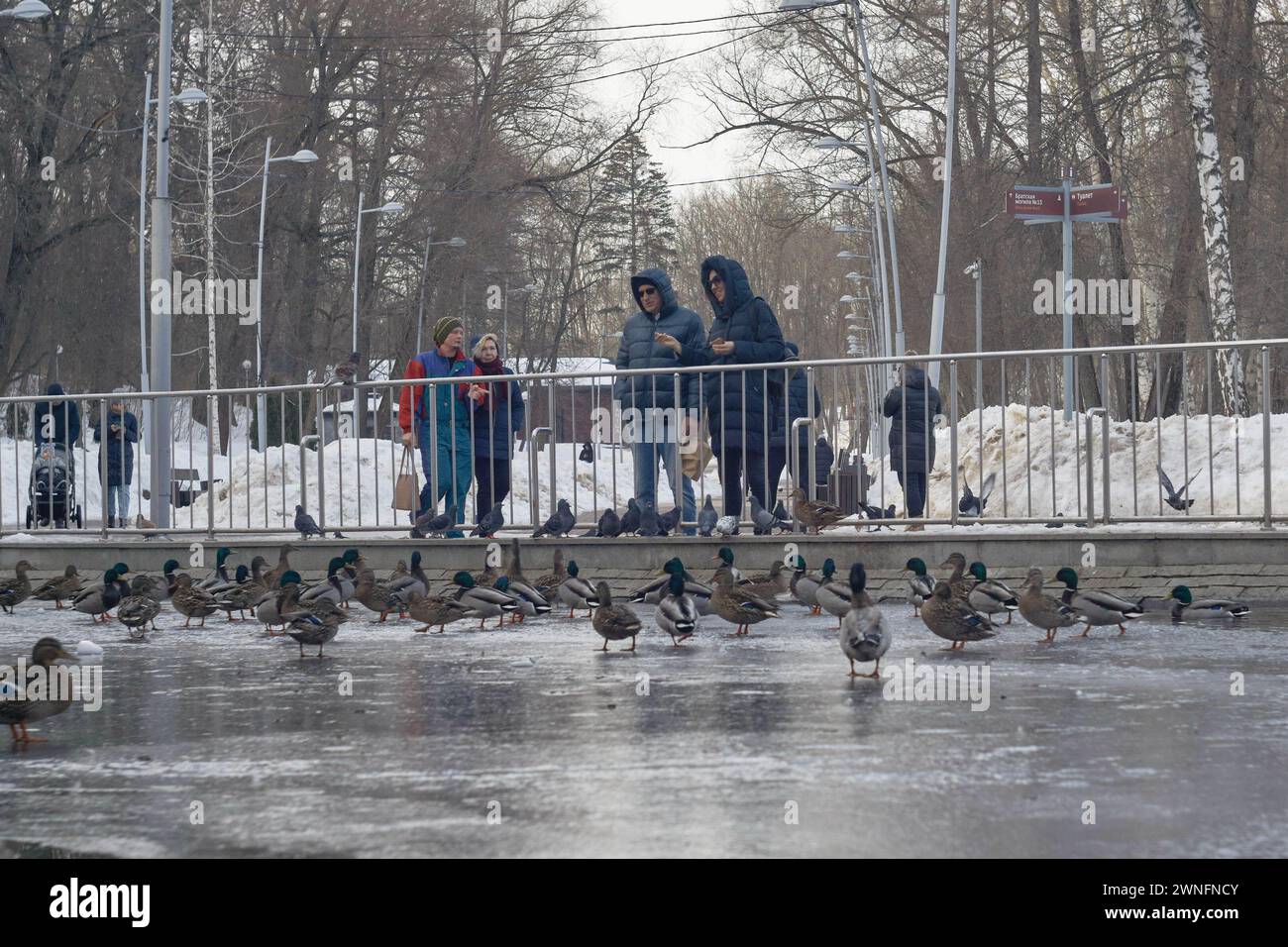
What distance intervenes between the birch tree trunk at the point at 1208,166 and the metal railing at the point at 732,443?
1180 cm

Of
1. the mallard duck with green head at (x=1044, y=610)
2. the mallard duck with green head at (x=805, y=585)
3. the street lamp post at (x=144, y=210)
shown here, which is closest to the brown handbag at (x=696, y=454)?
the mallard duck with green head at (x=805, y=585)

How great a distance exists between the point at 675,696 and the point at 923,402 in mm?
7261

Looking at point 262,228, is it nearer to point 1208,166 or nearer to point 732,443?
point 1208,166

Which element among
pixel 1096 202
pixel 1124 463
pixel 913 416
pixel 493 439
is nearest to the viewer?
pixel 1124 463

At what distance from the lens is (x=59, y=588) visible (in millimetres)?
15070

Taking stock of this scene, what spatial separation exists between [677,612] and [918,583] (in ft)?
7.44

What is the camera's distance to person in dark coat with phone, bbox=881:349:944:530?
47.6 feet

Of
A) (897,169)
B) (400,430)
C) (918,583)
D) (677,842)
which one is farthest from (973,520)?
(897,169)

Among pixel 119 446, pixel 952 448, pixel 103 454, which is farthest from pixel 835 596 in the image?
pixel 119 446

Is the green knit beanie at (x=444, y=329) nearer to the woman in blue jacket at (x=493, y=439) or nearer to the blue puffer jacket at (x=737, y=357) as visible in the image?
the woman in blue jacket at (x=493, y=439)

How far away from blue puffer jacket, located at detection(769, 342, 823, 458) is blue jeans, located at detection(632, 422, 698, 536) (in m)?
0.91

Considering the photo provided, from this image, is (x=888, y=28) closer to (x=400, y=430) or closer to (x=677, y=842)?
(x=400, y=430)

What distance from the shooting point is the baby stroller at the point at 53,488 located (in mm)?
17047

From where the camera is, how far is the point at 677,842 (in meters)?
5.04
